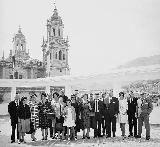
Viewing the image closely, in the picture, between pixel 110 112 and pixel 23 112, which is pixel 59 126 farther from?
pixel 110 112

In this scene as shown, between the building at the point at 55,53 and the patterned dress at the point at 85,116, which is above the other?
the building at the point at 55,53

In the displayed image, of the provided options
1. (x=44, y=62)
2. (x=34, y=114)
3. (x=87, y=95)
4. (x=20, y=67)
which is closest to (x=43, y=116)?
(x=34, y=114)

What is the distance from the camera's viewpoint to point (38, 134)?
650 centimetres

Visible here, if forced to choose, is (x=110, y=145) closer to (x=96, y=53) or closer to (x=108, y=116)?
(x=108, y=116)

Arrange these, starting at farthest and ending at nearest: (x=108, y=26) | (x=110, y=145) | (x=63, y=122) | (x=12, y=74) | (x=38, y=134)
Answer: (x=12, y=74) < (x=38, y=134) < (x=108, y=26) < (x=63, y=122) < (x=110, y=145)

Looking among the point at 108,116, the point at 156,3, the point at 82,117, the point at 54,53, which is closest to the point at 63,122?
the point at 82,117

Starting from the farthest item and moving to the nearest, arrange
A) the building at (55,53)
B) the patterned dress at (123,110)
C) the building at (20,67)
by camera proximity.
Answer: the building at (20,67) < the building at (55,53) < the patterned dress at (123,110)

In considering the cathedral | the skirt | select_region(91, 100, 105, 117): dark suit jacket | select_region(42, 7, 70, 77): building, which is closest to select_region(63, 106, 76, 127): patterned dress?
select_region(91, 100, 105, 117): dark suit jacket

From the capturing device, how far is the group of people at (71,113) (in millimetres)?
5477

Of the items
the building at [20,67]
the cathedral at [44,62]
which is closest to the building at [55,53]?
the cathedral at [44,62]

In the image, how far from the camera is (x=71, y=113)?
5.49 meters

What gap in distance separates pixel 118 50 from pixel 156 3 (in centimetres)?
153

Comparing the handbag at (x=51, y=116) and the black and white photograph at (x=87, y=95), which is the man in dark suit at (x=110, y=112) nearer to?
the black and white photograph at (x=87, y=95)

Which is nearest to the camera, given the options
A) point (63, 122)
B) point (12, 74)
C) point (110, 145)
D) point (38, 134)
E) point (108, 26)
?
point (110, 145)
